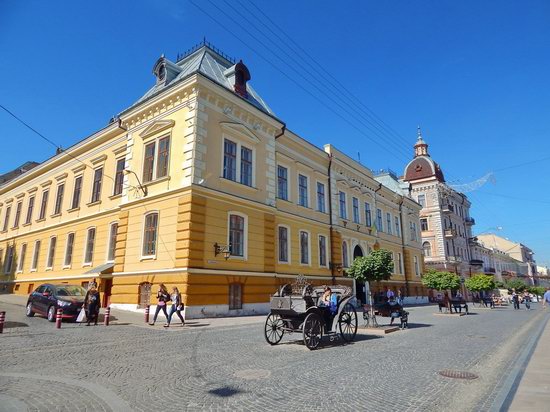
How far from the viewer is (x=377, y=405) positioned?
5438mm

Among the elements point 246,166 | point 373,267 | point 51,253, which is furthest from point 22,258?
point 373,267

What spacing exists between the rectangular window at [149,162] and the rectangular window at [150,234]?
241 cm

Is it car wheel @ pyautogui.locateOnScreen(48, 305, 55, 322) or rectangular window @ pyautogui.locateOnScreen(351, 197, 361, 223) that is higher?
rectangular window @ pyautogui.locateOnScreen(351, 197, 361, 223)

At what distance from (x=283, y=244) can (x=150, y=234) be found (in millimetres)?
8414

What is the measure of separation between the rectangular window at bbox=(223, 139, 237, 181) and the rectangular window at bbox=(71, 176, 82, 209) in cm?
1375

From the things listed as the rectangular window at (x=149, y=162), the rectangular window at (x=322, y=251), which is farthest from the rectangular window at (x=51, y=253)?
the rectangular window at (x=322, y=251)

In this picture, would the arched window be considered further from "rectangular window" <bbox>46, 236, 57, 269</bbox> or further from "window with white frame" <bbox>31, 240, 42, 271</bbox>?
"window with white frame" <bbox>31, 240, 42, 271</bbox>

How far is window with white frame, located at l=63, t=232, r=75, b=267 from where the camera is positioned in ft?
85.2

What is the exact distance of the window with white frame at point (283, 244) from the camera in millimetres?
23148

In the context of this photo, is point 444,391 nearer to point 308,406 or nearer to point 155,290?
point 308,406

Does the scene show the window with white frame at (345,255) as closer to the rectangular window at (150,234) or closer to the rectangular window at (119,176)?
the rectangular window at (150,234)

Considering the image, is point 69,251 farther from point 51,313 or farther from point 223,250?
point 223,250

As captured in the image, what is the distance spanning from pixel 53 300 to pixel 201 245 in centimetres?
666

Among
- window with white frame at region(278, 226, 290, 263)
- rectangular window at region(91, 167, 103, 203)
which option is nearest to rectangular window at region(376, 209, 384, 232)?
window with white frame at region(278, 226, 290, 263)
